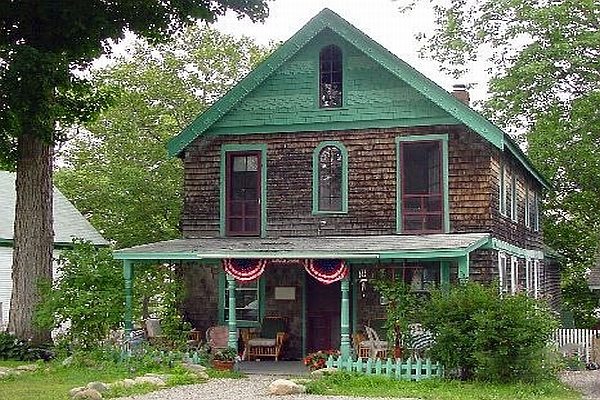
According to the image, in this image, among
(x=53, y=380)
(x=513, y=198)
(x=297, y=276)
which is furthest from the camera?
(x=513, y=198)

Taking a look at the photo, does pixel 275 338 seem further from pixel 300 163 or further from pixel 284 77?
pixel 284 77

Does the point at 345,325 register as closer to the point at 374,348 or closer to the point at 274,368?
the point at 374,348

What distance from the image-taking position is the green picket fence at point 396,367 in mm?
16922

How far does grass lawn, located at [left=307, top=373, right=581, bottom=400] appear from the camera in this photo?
48.5 feet

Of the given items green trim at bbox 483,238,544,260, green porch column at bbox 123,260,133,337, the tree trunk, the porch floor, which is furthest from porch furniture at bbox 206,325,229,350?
green trim at bbox 483,238,544,260

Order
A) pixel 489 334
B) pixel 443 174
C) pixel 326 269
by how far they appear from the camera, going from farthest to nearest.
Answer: pixel 443 174 < pixel 326 269 < pixel 489 334

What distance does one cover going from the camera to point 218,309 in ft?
70.7

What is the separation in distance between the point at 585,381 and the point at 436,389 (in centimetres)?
408

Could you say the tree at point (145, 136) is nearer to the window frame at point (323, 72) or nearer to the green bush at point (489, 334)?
the window frame at point (323, 72)

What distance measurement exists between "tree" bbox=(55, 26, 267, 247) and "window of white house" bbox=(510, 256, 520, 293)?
533 inches

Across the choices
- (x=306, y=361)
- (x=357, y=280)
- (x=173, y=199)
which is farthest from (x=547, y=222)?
(x=306, y=361)

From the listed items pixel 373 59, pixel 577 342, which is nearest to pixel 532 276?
pixel 577 342

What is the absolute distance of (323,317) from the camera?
2114cm

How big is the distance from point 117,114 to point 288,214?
49.5 ft
